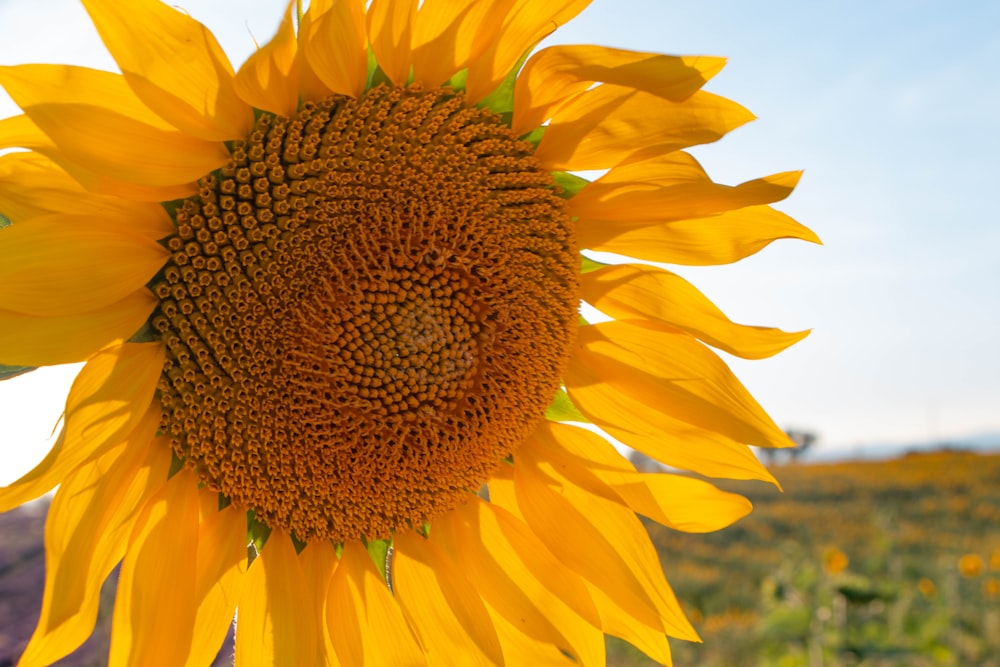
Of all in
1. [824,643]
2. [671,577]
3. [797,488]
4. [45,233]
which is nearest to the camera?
[45,233]

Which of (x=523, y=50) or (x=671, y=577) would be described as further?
(x=671, y=577)

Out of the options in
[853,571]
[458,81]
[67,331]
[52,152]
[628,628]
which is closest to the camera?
[52,152]

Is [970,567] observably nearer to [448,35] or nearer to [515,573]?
[515,573]

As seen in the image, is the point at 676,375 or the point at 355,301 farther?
the point at 676,375

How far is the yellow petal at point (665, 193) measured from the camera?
1.69 m

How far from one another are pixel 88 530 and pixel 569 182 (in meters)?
1.01

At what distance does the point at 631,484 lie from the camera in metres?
1.97

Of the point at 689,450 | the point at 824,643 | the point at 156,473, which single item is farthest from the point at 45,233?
the point at 824,643

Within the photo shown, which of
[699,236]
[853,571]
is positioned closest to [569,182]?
[699,236]

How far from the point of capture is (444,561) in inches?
76.7

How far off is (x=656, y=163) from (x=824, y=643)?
5.29 metres

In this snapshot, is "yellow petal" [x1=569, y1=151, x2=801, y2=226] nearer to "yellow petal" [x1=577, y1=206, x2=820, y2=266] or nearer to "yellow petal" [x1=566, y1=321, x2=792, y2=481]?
"yellow petal" [x1=577, y1=206, x2=820, y2=266]

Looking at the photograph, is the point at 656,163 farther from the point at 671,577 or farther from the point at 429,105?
the point at 671,577

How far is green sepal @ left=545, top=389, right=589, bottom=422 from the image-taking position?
2002 millimetres
